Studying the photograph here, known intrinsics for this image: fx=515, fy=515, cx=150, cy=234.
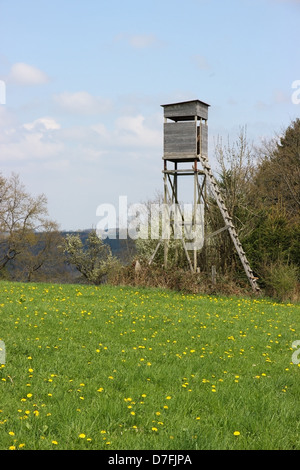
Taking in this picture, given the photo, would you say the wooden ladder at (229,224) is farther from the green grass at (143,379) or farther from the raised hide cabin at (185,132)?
the green grass at (143,379)

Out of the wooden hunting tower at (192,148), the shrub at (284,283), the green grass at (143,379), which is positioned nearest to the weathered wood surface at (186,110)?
the wooden hunting tower at (192,148)

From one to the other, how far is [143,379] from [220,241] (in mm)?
16707

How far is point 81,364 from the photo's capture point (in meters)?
8.26

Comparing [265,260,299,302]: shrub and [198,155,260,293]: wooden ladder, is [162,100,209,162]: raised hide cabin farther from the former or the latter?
[265,260,299,302]: shrub

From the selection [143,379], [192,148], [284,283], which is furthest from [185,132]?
[143,379]

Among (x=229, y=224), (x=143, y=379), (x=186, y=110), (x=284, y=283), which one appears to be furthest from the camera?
(x=186, y=110)

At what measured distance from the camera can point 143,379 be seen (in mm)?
7664

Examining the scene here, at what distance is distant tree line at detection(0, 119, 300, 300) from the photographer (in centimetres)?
2210

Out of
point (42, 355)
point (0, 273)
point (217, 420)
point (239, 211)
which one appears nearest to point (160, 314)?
point (42, 355)

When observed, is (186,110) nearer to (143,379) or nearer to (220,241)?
(220,241)

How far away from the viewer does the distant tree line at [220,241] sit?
2210 centimetres

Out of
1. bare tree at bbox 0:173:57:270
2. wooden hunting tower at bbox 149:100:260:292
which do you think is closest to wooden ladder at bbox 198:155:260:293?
wooden hunting tower at bbox 149:100:260:292

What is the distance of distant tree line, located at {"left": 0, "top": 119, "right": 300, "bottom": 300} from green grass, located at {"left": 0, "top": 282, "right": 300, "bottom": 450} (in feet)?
24.3

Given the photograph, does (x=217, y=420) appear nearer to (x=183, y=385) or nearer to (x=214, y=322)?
(x=183, y=385)
